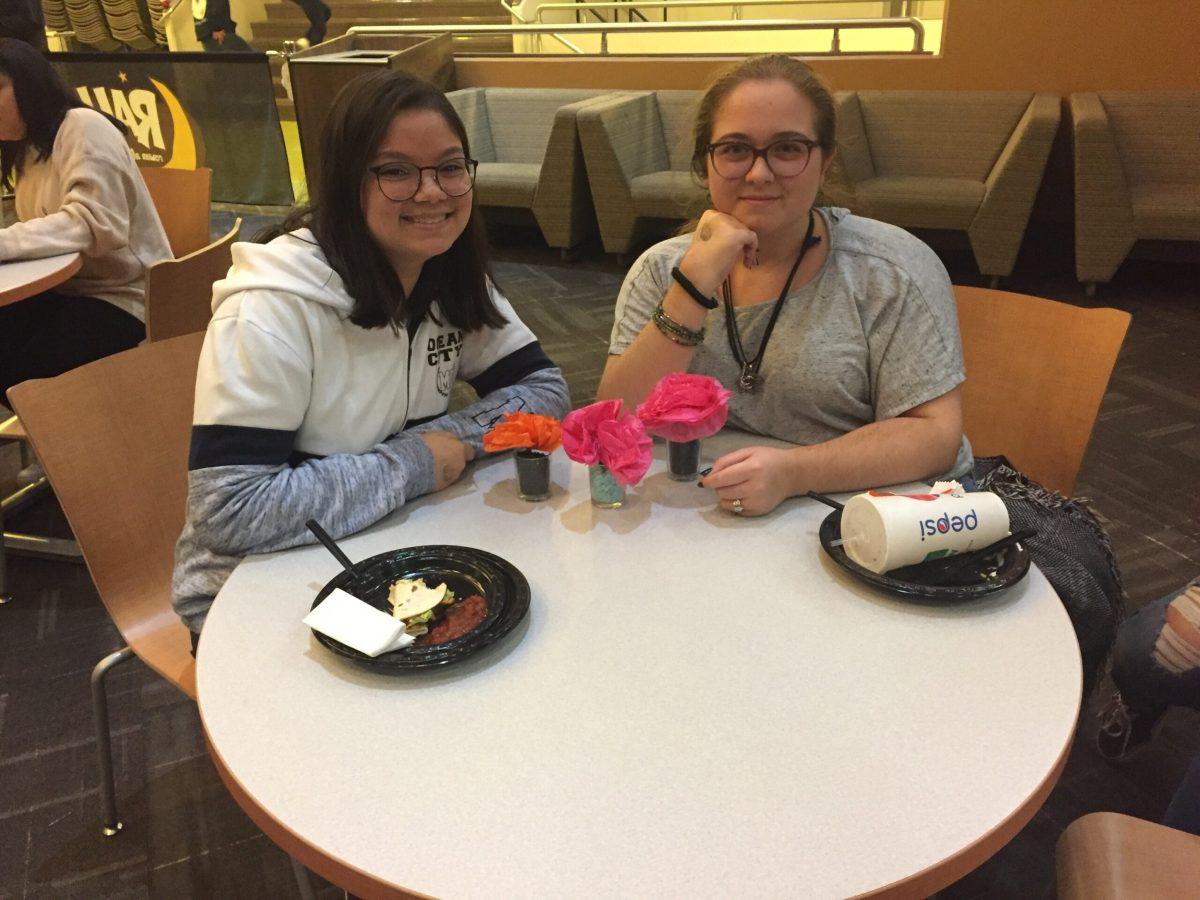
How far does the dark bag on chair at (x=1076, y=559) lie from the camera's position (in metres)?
1.34

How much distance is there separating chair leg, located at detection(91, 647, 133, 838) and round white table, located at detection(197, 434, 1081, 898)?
0.59 m

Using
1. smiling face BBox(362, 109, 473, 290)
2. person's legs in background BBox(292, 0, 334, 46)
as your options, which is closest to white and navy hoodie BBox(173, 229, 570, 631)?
smiling face BBox(362, 109, 473, 290)

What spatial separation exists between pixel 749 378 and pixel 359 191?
27.3 inches

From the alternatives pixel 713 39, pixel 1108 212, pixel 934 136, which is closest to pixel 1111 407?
pixel 1108 212

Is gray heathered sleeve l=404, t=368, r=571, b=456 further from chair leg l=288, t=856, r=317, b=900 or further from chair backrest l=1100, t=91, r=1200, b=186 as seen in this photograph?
chair backrest l=1100, t=91, r=1200, b=186

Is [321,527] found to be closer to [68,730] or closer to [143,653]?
[143,653]

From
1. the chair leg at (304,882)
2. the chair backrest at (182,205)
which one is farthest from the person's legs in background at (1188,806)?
the chair backrest at (182,205)

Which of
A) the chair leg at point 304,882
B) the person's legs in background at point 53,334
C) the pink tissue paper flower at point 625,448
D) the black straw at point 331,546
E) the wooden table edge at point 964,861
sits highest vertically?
the pink tissue paper flower at point 625,448

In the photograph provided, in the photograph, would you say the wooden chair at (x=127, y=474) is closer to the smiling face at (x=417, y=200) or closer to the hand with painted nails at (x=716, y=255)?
the smiling face at (x=417, y=200)

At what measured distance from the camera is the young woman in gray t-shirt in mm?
1397

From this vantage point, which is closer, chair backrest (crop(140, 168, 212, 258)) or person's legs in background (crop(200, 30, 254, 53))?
chair backrest (crop(140, 168, 212, 258))

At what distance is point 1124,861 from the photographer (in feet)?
3.37

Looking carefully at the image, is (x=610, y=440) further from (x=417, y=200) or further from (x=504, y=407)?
(x=417, y=200)

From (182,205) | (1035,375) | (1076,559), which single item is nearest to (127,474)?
(1076,559)
